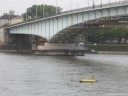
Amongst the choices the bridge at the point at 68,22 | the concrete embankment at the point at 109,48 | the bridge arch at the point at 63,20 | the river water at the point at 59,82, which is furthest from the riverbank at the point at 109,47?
the river water at the point at 59,82

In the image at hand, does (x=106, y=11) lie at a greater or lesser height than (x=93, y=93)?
greater

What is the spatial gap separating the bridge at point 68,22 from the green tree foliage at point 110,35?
3013 centimetres

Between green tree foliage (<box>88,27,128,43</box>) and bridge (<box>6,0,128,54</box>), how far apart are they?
30132mm

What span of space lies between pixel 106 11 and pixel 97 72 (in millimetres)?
26179

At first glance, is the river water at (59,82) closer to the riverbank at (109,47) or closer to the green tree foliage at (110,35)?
the riverbank at (109,47)

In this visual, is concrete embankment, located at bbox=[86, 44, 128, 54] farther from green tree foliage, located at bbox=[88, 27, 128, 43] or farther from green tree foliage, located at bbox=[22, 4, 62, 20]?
green tree foliage, located at bbox=[22, 4, 62, 20]

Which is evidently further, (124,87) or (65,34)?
(65,34)

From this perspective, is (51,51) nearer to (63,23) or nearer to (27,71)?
(63,23)

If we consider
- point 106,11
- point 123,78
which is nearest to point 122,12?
point 106,11

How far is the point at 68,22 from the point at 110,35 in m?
48.5

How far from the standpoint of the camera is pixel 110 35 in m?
159

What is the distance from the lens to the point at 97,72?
7162 cm

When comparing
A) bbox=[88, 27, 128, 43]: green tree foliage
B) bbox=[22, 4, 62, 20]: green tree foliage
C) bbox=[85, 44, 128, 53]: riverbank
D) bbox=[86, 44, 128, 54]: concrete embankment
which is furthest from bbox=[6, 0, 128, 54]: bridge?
bbox=[22, 4, 62, 20]: green tree foliage

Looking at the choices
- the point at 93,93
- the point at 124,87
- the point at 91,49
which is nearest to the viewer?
the point at 93,93
